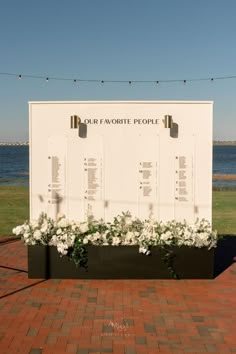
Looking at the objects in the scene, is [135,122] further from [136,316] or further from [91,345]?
[91,345]

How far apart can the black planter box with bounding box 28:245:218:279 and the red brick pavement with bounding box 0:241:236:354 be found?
141mm

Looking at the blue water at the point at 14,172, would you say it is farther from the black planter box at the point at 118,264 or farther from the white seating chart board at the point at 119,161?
the black planter box at the point at 118,264

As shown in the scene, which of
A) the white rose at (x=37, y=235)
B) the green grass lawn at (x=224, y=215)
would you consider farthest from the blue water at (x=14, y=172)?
the white rose at (x=37, y=235)

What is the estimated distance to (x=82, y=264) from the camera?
7477mm

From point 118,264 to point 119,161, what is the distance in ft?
6.33

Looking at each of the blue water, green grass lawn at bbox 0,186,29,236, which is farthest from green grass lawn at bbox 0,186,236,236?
the blue water

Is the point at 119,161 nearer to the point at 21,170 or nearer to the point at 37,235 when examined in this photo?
the point at 37,235

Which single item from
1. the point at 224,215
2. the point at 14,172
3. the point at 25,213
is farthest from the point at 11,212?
the point at 14,172

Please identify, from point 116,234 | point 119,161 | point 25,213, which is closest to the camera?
point 116,234

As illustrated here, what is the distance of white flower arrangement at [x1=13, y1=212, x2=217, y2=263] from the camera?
290 inches

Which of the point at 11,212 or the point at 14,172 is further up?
the point at 14,172

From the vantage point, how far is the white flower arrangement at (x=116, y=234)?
24.2 feet

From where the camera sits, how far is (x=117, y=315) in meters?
5.87

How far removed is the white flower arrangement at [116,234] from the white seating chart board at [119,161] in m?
0.33
